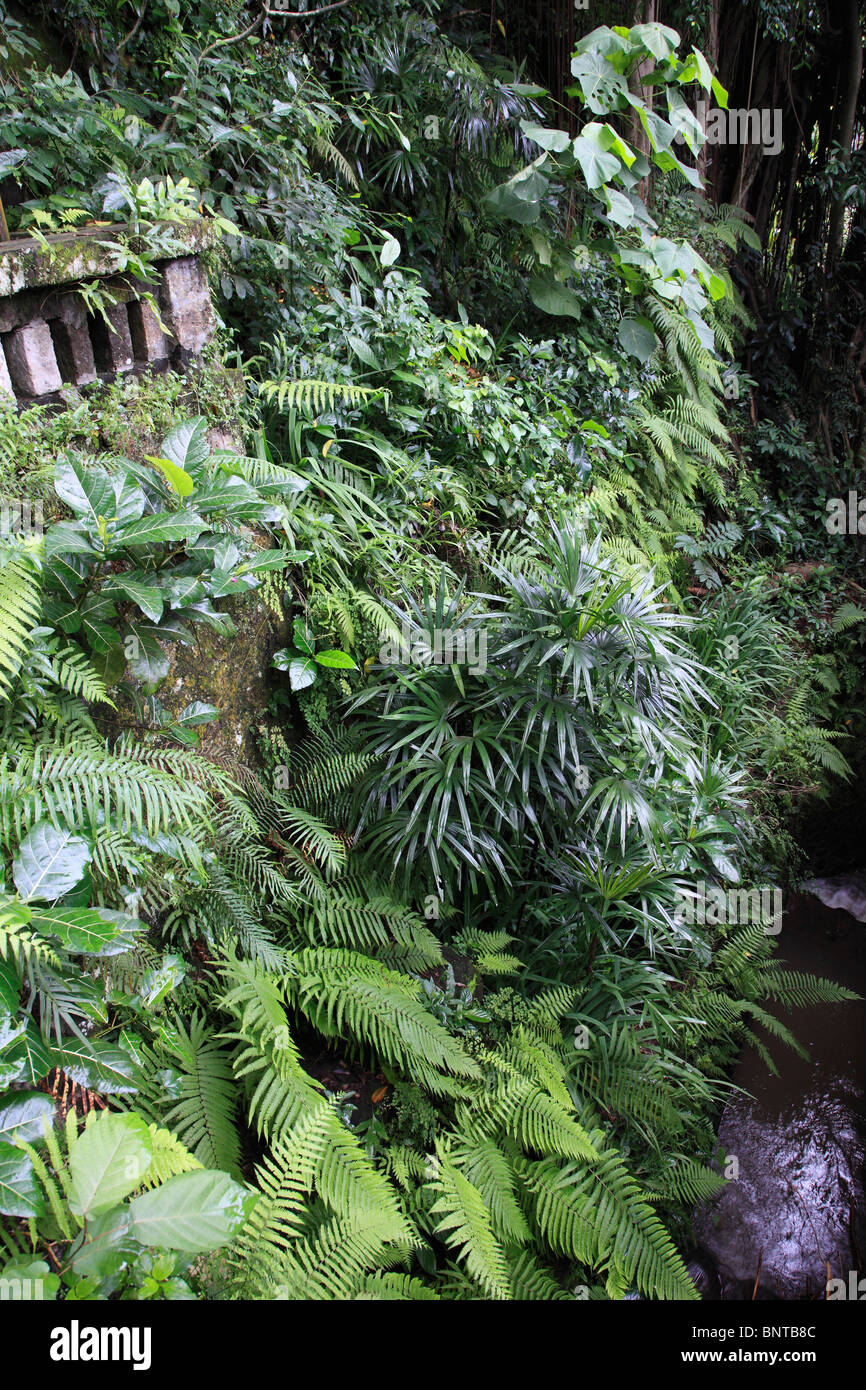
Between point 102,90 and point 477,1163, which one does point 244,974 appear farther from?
point 102,90

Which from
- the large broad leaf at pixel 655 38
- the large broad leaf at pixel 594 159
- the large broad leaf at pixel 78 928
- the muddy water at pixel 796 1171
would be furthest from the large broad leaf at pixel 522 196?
the muddy water at pixel 796 1171

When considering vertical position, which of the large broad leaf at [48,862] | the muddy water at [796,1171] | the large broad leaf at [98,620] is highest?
the large broad leaf at [98,620]

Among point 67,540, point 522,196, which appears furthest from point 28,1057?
point 522,196

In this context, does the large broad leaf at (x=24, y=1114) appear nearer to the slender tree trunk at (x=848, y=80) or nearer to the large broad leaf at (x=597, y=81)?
the large broad leaf at (x=597, y=81)

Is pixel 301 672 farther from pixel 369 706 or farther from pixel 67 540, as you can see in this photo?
pixel 67 540

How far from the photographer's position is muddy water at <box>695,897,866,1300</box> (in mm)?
2703

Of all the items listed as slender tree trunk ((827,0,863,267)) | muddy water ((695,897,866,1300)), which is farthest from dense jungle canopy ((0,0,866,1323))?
slender tree trunk ((827,0,863,267))

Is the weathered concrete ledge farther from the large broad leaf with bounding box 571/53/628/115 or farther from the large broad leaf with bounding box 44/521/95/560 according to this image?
the large broad leaf with bounding box 571/53/628/115

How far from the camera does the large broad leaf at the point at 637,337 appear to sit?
15.1 feet

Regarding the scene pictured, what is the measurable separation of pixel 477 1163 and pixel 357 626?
1693 millimetres

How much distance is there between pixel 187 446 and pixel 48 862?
1.11m

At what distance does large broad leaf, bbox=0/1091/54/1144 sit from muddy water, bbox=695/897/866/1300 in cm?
236

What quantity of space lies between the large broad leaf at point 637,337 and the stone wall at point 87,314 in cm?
280

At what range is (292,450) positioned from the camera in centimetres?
293
